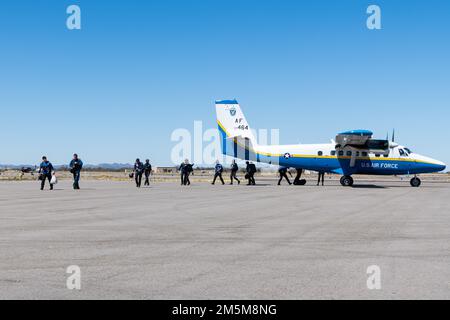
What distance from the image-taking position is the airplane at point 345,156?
33469mm

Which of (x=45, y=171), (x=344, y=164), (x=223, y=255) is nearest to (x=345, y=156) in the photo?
(x=344, y=164)

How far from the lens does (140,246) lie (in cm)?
811

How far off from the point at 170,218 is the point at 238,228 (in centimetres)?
258

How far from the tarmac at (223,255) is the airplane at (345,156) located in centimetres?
2061

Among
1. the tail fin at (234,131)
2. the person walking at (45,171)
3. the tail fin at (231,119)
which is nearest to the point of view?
the person walking at (45,171)

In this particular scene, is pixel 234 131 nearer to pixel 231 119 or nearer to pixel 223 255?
pixel 231 119

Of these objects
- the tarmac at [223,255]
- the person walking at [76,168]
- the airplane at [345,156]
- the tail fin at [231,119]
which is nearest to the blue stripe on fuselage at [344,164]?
the airplane at [345,156]

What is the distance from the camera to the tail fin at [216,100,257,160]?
115 feet

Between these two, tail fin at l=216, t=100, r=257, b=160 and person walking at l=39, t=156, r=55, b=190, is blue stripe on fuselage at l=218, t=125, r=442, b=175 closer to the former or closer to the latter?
tail fin at l=216, t=100, r=257, b=160

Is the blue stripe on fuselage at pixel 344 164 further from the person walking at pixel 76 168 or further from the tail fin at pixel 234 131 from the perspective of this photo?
the person walking at pixel 76 168

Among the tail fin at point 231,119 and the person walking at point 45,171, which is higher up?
the tail fin at point 231,119
